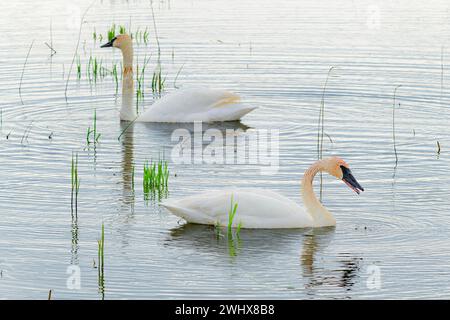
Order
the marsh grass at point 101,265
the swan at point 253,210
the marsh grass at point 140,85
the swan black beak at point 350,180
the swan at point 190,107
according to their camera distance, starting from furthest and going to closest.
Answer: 1. the marsh grass at point 140,85
2. the swan at point 190,107
3. the swan black beak at point 350,180
4. the swan at point 253,210
5. the marsh grass at point 101,265

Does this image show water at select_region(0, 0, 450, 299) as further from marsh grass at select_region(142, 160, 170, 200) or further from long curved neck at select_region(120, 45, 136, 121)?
long curved neck at select_region(120, 45, 136, 121)

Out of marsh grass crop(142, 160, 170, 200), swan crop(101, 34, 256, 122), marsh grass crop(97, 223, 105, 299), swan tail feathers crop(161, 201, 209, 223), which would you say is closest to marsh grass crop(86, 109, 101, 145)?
swan crop(101, 34, 256, 122)

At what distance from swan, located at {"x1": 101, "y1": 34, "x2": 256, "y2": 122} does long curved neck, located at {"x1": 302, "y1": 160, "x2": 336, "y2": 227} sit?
4.91 meters

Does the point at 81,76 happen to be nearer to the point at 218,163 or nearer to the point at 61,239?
the point at 218,163

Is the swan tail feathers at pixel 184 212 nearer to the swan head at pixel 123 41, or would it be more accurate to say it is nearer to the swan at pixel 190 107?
the swan at pixel 190 107

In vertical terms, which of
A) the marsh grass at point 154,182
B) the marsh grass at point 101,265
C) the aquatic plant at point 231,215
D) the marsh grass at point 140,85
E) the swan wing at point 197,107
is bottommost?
the marsh grass at point 101,265

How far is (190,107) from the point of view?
50.1ft

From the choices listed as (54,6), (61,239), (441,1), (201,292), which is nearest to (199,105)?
(61,239)

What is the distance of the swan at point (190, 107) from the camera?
49.6 feet

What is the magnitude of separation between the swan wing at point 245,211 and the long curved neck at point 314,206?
7 cm

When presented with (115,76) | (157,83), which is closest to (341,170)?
(157,83)

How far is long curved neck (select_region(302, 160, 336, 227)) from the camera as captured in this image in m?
10.2

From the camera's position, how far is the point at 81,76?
1811 centimetres

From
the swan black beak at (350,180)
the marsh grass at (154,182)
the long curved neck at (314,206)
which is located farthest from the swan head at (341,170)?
the marsh grass at (154,182)
